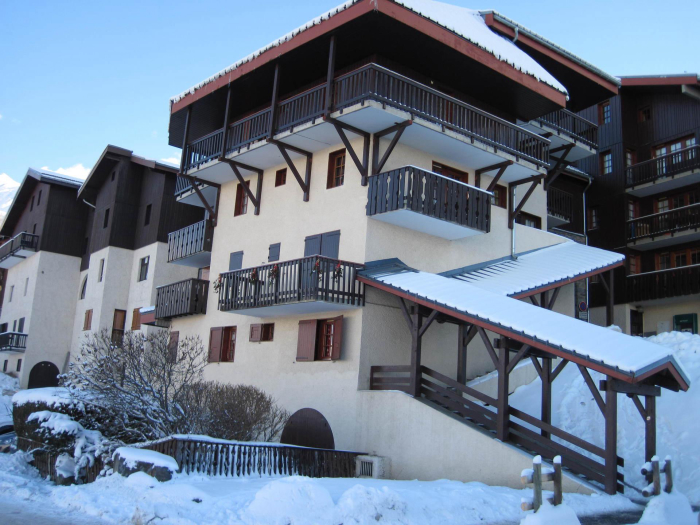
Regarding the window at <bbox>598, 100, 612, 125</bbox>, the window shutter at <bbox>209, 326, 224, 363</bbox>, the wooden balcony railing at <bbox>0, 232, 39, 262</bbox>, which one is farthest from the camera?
the wooden balcony railing at <bbox>0, 232, 39, 262</bbox>

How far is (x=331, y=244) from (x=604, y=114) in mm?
20133

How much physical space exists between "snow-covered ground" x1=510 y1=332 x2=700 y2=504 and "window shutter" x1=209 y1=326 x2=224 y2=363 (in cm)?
1021

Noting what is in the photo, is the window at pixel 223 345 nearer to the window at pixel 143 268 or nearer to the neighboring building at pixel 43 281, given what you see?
the window at pixel 143 268

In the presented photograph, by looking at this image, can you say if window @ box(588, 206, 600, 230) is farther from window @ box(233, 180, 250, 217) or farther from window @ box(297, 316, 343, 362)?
window @ box(297, 316, 343, 362)

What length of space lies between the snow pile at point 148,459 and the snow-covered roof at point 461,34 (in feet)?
41.4

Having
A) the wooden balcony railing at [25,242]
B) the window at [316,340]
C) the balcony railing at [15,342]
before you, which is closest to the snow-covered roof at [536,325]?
the window at [316,340]

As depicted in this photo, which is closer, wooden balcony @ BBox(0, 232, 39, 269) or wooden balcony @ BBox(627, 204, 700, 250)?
wooden balcony @ BBox(627, 204, 700, 250)

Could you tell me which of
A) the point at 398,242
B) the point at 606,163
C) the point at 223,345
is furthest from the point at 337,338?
the point at 606,163

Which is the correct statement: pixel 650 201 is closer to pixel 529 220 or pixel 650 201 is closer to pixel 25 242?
pixel 529 220

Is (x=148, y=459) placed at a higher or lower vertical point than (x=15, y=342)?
lower

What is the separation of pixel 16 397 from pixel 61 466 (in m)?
3.81

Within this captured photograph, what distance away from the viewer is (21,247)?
4109 cm

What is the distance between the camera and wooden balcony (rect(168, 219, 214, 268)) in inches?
1083

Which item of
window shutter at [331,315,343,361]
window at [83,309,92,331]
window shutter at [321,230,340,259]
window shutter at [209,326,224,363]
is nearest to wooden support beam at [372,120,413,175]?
window shutter at [321,230,340,259]
